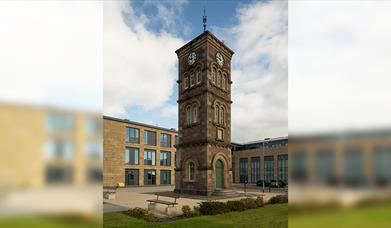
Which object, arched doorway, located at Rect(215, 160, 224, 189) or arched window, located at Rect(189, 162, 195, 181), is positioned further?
arched window, located at Rect(189, 162, 195, 181)

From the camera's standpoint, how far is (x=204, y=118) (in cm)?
1207

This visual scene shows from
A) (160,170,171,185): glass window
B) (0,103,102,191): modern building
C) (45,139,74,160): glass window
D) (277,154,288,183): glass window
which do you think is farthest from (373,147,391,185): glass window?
(160,170,171,185): glass window

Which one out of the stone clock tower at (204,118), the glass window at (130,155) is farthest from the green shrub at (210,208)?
the glass window at (130,155)

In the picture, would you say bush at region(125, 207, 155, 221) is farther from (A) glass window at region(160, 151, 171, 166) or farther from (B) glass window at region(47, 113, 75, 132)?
(A) glass window at region(160, 151, 171, 166)

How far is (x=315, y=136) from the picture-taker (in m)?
2.34

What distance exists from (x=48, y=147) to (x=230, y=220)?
748 centimetres

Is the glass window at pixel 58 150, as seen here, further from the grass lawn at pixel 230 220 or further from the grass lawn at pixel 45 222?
the grass lawn at pixel 230 220

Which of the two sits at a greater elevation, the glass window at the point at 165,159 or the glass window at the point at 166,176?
the glass window at the point at 165,159

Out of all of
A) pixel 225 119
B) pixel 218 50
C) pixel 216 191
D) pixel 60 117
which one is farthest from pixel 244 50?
pixel 216 191

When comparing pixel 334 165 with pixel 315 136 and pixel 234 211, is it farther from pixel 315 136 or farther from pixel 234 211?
pixel 234 211

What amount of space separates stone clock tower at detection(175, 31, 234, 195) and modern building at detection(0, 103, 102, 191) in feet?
12.9

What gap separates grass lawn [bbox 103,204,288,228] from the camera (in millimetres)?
7199

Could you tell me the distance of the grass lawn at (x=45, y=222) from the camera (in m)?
2.30

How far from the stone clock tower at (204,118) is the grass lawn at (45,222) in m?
4.34
